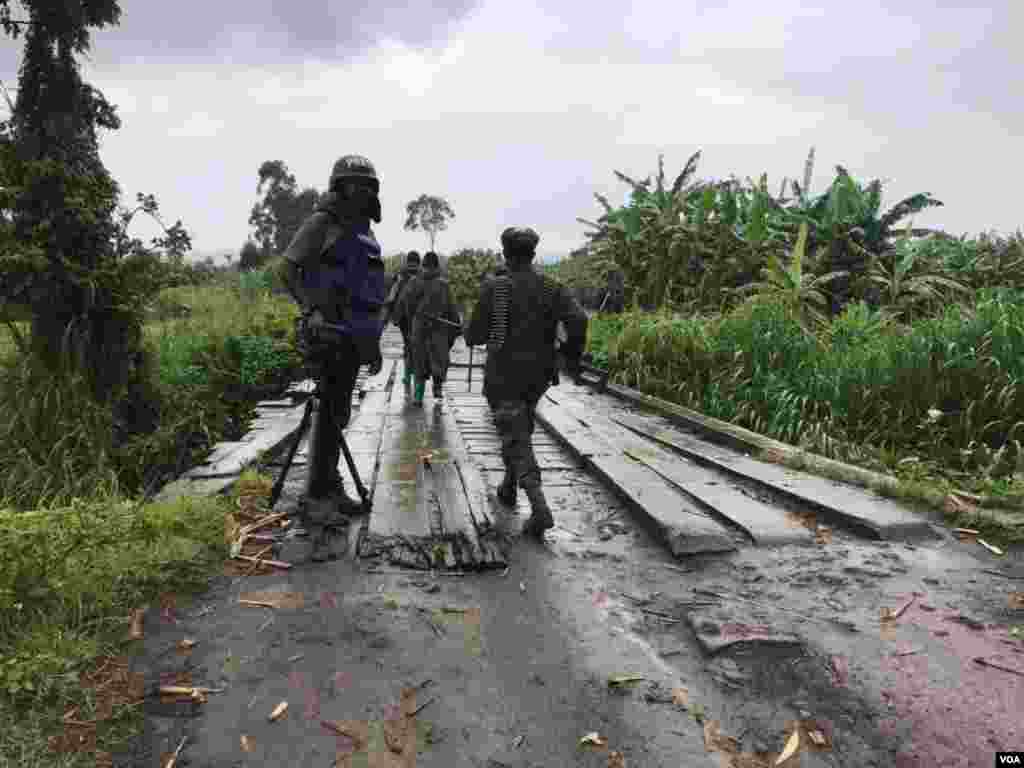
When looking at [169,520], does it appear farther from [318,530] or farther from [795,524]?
[795,524]

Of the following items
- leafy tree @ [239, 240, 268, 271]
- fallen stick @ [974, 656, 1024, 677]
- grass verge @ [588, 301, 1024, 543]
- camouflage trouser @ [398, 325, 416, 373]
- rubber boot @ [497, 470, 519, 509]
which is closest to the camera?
fallen stick @ [974, 656, 1024, 677]

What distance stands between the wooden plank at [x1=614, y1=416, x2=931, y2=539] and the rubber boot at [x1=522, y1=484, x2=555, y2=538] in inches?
74.7

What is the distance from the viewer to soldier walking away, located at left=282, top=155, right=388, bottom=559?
405 centimetres

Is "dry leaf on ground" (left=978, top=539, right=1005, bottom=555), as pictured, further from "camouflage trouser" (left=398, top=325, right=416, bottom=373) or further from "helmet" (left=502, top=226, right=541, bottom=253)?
"camouflage trouser" (left=398, top=325, right=416, bottom=373)

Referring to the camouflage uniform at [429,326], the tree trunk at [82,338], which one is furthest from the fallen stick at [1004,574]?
the tree trunk at [82,338]

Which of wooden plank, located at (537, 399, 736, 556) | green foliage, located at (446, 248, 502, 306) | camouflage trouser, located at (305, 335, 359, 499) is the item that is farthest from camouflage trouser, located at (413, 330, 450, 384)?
green foliage, located at (446, 248, 502, 306)

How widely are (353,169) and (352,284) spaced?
2.20 ft

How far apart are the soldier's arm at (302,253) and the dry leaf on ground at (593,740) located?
2.77m

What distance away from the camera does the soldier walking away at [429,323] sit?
9094mm

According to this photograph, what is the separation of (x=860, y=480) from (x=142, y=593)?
4864 millimetres

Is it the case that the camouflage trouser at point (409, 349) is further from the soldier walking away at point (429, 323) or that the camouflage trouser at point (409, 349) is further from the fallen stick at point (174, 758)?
the fallen stick at point (174, 758)

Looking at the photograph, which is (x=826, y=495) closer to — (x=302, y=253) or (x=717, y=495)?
(x=717, y=495)

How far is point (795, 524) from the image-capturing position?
4.50 meters

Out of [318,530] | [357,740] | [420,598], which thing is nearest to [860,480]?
[420,598]
